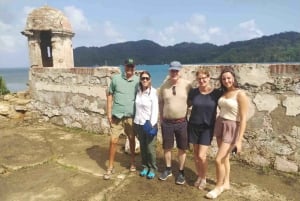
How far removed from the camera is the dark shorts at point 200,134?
11.5ft

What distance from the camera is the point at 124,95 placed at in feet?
13.0

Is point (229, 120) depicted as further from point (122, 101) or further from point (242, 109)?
point (122, 101)

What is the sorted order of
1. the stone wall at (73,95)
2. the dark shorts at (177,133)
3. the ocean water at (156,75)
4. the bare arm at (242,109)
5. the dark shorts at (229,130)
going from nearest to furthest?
the bare arm at (242,109) → the dark shorts at (229,130) → the dark shorts at (177,133) → the stone wall at (73,95) → the ocean water at (156,75)

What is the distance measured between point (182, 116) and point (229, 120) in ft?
2.03

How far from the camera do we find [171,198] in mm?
3373

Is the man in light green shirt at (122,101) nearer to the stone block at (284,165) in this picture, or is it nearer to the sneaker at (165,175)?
the sneaker at (165,175)

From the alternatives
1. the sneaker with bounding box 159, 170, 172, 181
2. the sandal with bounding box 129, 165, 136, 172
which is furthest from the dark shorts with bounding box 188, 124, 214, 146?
the sandal with bounding box 129, 165, 136, 172

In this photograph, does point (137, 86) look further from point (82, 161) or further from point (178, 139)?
point (82, 161)

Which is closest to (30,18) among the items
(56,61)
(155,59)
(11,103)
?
(56,61)

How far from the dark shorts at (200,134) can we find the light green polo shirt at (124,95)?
0.90 metres

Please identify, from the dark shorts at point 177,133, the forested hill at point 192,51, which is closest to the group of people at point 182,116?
the dark shorts at point 177,133

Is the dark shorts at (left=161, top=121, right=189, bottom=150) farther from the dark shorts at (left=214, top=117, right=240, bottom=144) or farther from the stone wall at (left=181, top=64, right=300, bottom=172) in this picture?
the stone wall at (left=181, top=64, right=300, bottom=172)

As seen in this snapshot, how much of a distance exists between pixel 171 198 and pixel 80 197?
1.09 metres

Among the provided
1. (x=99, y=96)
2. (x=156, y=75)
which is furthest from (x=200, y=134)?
(x=156, y=75)
